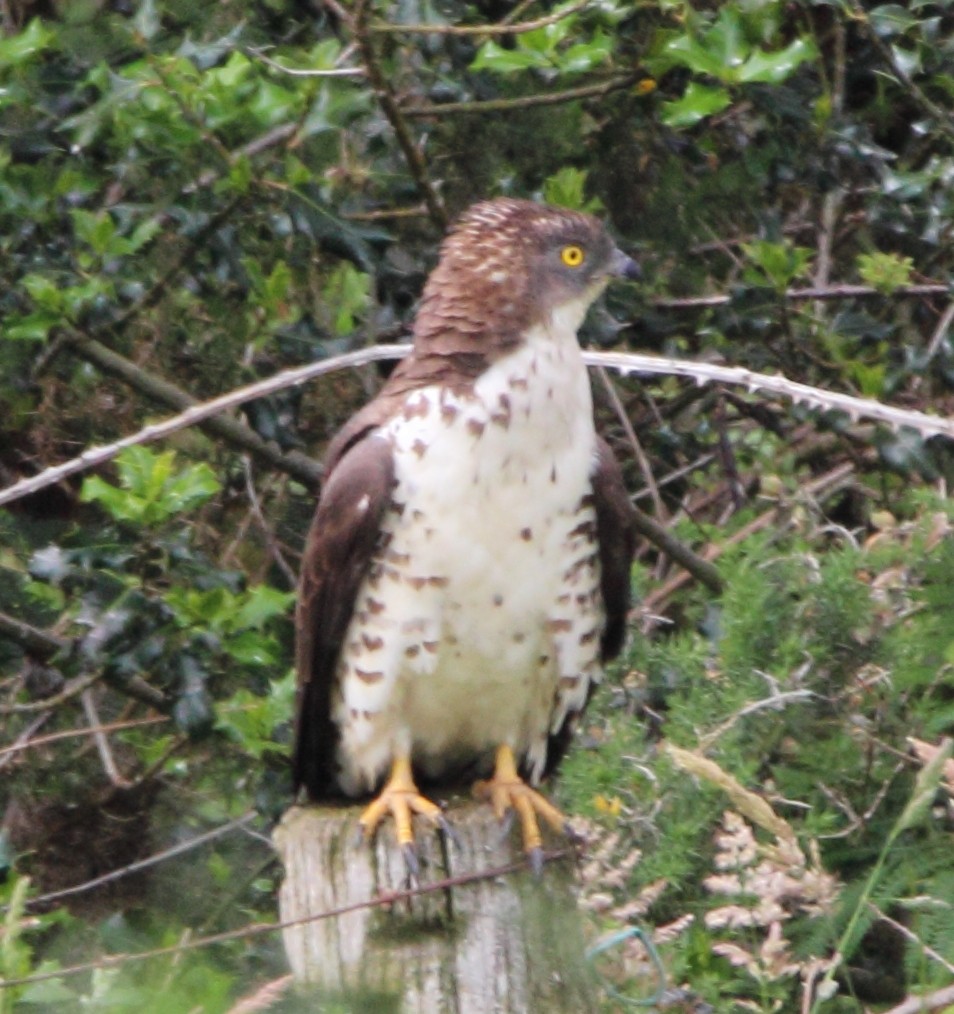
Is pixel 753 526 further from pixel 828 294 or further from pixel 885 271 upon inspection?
pixel 885 271

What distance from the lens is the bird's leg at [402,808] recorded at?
10.0 feet

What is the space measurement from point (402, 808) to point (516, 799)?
0.28m

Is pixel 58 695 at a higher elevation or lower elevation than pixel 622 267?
lower

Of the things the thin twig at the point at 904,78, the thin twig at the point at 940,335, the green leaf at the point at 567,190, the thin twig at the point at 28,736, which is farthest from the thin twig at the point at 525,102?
the thin twig at the point at 28,736

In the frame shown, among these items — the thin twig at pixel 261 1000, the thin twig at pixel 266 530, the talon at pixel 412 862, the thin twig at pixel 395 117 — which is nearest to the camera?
the thin twig at pixel 261 1000

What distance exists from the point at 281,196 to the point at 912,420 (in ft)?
6.50

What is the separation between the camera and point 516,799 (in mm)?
3469

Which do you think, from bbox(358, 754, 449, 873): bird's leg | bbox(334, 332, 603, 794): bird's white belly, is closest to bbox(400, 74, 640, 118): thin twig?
bbox(334, 332, 603, 794): bird's white belly

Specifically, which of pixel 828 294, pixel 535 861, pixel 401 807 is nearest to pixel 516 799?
pixel 401 807

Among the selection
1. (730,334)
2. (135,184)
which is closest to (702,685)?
(730,334)

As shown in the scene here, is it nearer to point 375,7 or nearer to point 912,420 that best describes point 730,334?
point 375,7

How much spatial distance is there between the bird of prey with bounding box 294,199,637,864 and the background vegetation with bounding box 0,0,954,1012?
0.35 meters

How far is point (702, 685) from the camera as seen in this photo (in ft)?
14.2

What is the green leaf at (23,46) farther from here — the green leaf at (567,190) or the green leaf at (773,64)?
the green leaf at (773,64)
